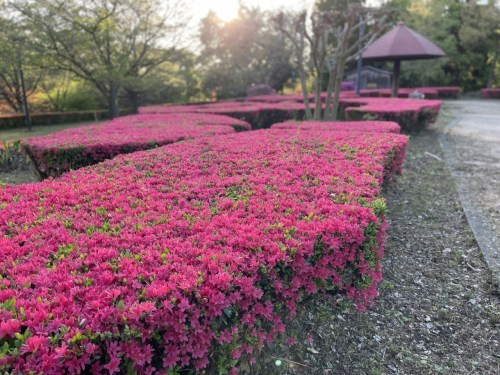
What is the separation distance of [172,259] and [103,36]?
15818mm

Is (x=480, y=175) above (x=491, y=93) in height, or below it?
above

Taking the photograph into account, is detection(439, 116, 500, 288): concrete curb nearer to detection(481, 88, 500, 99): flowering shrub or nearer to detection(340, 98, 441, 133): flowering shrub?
detection(340, 98, 441, 133): flowering shrub

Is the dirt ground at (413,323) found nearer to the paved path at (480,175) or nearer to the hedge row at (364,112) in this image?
the paved path at (480,175)

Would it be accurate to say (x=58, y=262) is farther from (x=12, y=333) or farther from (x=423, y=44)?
(x=423, y=44)

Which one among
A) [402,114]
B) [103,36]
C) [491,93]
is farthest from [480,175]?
[491,93]

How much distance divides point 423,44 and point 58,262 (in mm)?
14742

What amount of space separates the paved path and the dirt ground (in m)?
0.17

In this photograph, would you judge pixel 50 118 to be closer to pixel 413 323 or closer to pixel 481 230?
pixel 481 230

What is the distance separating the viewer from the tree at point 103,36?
45.7ft

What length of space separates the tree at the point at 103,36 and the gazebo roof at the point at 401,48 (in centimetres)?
838

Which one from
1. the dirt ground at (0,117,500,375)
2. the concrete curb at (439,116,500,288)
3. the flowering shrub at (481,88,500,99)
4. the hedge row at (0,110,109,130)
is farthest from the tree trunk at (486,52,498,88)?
the dirt ground at (0,117,500,375)

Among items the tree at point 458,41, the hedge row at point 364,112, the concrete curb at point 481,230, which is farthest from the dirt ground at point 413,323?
the tree at point 458,41

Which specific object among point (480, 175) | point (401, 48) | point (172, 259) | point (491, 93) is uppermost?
point (401, 48)

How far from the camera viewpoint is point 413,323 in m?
2.78
